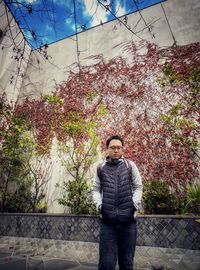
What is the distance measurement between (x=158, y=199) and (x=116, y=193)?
97.3 inches

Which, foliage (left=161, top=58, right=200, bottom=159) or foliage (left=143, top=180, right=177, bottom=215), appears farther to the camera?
foliage (left=161, top=58, right=200, bottom=159)

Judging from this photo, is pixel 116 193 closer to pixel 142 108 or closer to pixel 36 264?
pixel 36 264

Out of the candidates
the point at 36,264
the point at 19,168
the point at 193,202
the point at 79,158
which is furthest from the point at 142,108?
the point at 36,264

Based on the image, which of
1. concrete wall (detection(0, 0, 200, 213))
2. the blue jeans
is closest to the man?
the blue jeans

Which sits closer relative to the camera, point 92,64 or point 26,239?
point 26,239

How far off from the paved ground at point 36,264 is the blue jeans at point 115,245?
1.74 meters

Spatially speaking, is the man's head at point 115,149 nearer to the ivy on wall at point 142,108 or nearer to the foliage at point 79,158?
the foliage at point 79,158

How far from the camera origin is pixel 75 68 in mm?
8188

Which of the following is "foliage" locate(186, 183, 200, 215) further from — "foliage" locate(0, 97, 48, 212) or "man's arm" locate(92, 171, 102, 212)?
"foliage" locate(0, 97, 48, 212)

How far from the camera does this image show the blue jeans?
257 centimetres

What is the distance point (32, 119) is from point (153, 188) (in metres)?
4.61

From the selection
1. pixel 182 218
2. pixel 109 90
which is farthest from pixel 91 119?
pixel 182 218

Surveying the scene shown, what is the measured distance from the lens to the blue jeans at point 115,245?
2.57 metres

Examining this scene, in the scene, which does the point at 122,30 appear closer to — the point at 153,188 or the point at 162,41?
the point at 162,41
